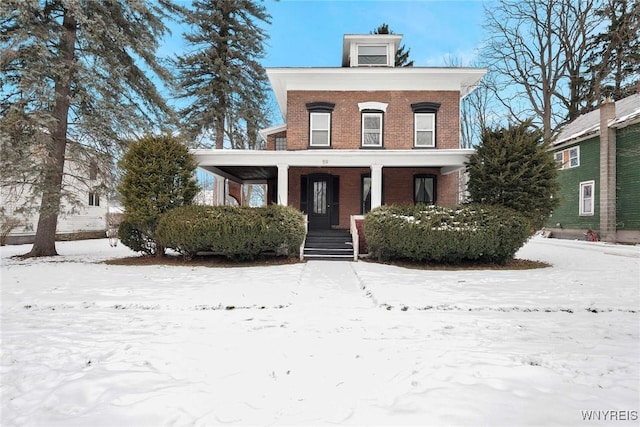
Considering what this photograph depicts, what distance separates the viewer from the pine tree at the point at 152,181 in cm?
1012

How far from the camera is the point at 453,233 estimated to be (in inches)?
372

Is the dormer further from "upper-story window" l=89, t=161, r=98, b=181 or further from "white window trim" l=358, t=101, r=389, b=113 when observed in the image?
"upper-story window" l=89, t=161, r=98, b=181

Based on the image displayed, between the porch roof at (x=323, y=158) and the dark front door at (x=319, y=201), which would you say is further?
the dark front door at (x=319, y=201)

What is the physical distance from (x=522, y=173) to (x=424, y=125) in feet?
17.0

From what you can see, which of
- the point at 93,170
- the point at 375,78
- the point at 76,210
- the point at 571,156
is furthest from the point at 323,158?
the point at 571,156

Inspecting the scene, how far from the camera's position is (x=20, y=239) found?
54.5 feet

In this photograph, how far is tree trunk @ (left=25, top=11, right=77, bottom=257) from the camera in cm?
1064

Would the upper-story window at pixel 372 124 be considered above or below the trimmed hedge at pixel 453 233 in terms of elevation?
above

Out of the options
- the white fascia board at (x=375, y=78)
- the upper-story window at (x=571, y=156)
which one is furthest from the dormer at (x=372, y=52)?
the upper-story window at (x=571, y=156)

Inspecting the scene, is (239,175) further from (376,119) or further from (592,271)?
(592,271)

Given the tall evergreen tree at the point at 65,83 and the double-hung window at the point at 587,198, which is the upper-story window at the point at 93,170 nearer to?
the tall evergreen tree at the point at 65,83

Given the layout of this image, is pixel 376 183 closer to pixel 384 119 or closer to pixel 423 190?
pixel 423 190

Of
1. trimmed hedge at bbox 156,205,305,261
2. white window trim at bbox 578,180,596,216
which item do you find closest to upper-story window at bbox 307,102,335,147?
trimmed hedge at bbox 156,205,305,261

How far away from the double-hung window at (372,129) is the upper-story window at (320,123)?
1458mm
